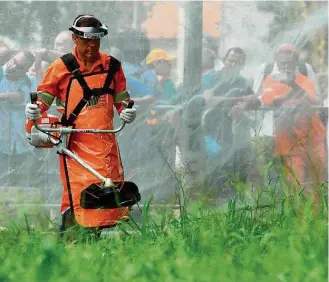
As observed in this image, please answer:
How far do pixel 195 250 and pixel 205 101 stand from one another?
170 inches

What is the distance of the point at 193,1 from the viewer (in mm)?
11148

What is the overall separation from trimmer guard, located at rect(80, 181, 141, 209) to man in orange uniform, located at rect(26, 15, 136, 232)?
0.10ft

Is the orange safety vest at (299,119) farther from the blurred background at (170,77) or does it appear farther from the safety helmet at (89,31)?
the safety helmet at (89,31)

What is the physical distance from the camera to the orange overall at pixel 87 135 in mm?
8617

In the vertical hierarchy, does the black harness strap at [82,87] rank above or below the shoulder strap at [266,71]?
above

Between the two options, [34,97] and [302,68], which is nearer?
[34,97]

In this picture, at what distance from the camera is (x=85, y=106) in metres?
8.59

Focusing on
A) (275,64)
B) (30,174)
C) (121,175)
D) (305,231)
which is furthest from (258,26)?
(305,231)

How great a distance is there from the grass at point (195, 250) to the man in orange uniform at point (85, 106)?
48cm

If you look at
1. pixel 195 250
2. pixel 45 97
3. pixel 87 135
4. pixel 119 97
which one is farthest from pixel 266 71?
pixel 195 250

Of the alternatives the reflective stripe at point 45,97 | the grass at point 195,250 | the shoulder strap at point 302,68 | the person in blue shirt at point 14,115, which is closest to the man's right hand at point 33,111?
the reflective stripe at point 45,97

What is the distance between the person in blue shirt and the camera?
37.0 feet

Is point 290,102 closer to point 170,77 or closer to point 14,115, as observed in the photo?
point 170,77

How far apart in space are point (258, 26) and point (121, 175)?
302cm
